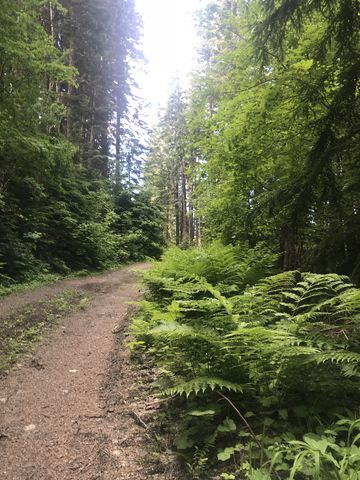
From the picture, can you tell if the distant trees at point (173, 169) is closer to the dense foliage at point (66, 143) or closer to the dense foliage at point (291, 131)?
the dense foliage at point (66, 143)

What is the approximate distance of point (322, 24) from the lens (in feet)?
18.3

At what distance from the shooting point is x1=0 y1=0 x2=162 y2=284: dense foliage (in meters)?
10.2

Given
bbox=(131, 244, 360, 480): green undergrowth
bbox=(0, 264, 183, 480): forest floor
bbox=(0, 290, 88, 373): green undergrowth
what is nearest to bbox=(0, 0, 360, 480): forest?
bbox=(131, 244, 360, 480): green undergrowth

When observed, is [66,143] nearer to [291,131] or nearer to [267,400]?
[291,131]

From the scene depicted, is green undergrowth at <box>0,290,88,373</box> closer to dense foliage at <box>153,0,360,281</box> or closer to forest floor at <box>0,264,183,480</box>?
forest floor at <box>0,264,183,480</box>

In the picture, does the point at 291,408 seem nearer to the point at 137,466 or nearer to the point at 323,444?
the point at 323,444

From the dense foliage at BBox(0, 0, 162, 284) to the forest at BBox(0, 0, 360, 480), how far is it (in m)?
0.09

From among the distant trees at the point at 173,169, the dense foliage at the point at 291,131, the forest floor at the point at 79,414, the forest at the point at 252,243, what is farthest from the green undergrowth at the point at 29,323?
the distant trees at the point at 173,169

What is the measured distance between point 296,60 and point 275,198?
2546mm

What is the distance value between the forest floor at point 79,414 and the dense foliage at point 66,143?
20.8 ft

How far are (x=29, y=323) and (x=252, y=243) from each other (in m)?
5.13

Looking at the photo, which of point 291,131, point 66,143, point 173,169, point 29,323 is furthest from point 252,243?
point 173,169

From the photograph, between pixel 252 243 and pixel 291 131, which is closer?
pixel 291 131

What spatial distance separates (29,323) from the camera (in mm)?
6664
